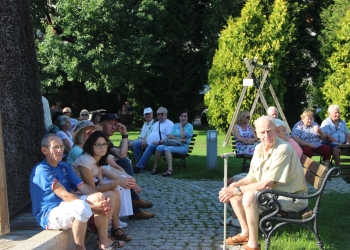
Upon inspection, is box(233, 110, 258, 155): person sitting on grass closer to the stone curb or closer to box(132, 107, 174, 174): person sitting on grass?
box(132, 107, 174, 174): person sitting on grass

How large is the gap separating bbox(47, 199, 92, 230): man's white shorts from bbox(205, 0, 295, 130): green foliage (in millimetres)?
16033

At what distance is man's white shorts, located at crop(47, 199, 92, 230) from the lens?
485 centimetres

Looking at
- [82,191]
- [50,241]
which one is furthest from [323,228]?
[50,241]

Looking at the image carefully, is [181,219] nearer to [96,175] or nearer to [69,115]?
[96,175]

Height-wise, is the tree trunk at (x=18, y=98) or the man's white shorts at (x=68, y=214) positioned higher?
the tree trunk at (x=18, y=98)

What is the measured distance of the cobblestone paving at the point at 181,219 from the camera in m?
5.89

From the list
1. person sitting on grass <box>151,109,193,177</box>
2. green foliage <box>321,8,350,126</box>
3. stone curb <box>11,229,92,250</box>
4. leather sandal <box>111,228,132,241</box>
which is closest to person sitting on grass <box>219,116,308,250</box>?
leather sandal <box>111,228,132,241</box>

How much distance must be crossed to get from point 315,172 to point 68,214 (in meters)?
2.78

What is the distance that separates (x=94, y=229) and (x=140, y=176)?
553 centimetres

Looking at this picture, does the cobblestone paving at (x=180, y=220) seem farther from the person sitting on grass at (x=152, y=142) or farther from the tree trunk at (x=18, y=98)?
the person sitting on grass at (x=152, y=142)

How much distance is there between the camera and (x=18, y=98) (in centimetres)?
661

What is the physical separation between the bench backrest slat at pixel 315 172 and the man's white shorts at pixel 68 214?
2.44 metres

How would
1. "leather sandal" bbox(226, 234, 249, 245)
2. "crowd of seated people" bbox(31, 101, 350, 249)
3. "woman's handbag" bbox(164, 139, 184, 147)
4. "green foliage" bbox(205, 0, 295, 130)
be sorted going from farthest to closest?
"green foliage" bbox(205, 0, 295, 130) < "woman's handbag" bbox(164, 139, 184, 147) < "leather sandal" bbox(226, 234, 249, 245) < "crowd of seated people" bbox(31, 101, 350, 249)

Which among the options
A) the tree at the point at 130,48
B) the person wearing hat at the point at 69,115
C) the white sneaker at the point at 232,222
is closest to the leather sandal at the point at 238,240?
the white sneaker at the point at 232,222
